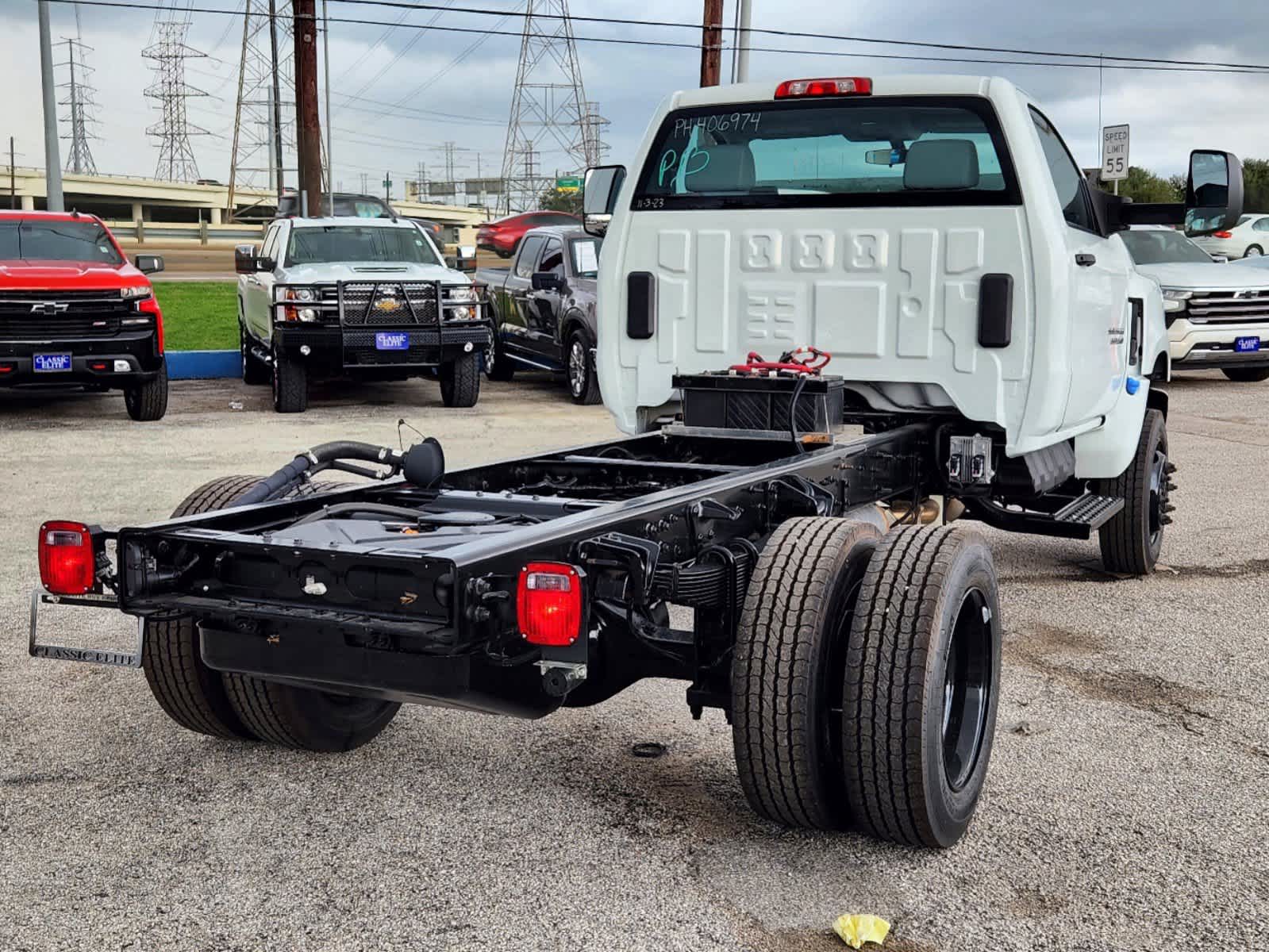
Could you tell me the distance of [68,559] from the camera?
3.67 meters

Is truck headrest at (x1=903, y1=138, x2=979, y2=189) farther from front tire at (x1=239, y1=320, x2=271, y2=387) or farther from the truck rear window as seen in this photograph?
front tire at (x1=239, y1=320, x2=271, y2=387)

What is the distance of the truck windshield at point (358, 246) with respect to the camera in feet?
47.1

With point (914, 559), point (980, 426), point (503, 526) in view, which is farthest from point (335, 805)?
point (980, 426)

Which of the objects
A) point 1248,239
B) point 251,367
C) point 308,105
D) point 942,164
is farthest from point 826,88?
point 1248,239

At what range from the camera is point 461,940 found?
3.35 metres

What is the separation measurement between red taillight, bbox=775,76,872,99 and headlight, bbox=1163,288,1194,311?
37.6ft

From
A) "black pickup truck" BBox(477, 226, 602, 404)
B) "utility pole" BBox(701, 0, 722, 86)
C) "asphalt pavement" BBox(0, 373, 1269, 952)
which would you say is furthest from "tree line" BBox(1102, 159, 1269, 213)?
"asphalt pavement" BBox(0, 373, 1269, 952)

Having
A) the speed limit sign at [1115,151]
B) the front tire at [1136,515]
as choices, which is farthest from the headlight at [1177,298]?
the front tire at [1136,515]

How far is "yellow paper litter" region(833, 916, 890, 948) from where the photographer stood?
3.33 metres

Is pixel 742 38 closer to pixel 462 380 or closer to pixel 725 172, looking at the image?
pixel 462 380

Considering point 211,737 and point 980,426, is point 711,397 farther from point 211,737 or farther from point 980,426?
point 211,737

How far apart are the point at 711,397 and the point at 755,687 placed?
210 cm

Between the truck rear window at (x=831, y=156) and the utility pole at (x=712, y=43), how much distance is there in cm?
2051

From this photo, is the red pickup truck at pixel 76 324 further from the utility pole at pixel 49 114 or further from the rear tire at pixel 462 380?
the utility pole at pixel 49 114
